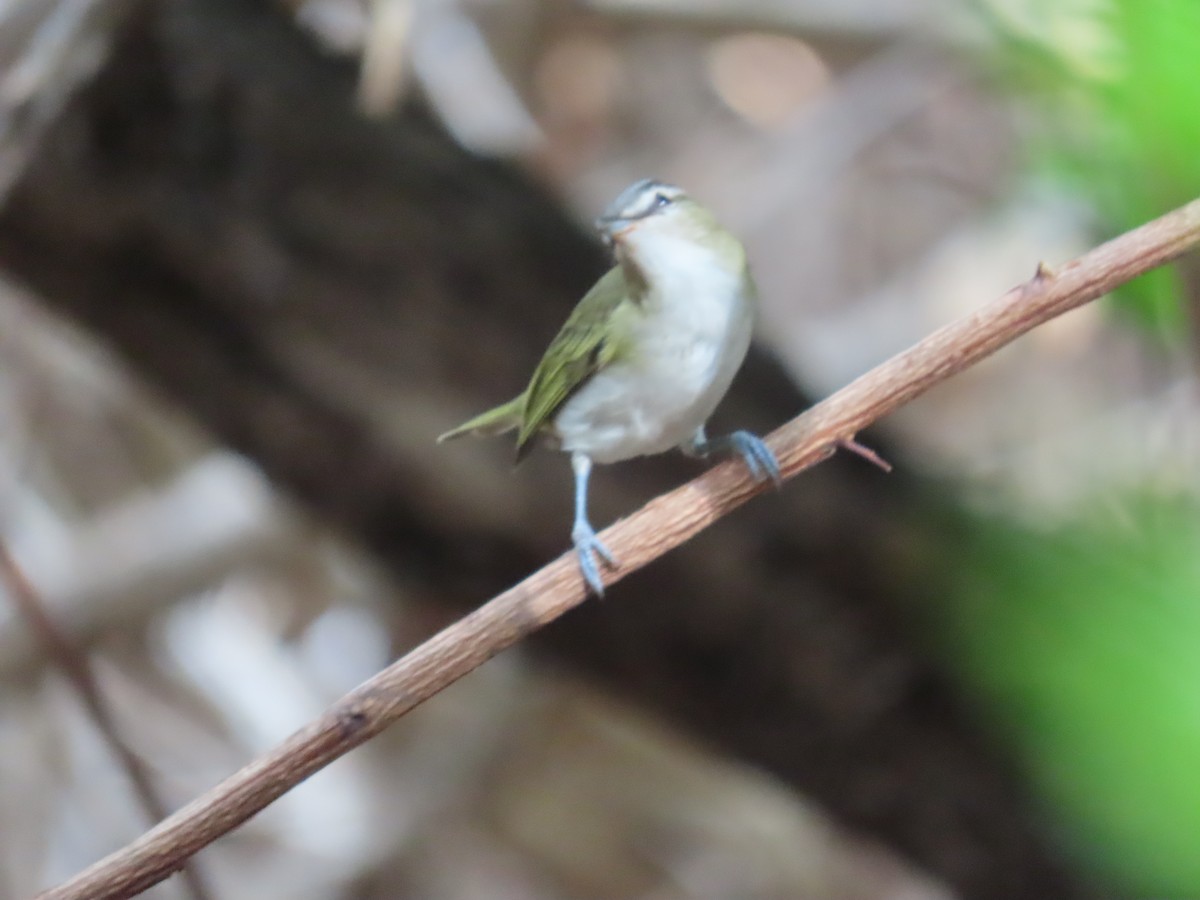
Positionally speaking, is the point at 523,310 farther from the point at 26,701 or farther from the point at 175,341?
the point at 26,701

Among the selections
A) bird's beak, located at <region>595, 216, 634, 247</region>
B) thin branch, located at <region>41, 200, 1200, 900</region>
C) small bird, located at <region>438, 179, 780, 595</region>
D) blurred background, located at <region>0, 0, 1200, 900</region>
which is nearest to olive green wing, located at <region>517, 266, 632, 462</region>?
small bird, located at <region>438, 179, 780, 595</region>

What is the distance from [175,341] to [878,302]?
2.27 m

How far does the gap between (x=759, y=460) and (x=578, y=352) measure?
20cm

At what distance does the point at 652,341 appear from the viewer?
94 centimetres

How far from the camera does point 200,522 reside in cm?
275

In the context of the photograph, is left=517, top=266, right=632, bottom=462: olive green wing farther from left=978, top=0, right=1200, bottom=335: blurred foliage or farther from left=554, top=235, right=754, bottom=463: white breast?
left=978, top=0, right=1200, bottom=335: blurred foliage

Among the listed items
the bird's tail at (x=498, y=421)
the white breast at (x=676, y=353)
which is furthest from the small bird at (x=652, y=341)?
the bird's tail at (x=498, y=421)

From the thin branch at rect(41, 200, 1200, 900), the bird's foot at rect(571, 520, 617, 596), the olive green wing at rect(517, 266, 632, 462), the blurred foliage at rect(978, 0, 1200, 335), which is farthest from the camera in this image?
the olive green wing at rect(517, 266, 632, 462)

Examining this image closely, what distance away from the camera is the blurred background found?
781 mm

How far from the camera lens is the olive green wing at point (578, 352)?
0.99 metres

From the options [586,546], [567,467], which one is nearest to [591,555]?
[586,546]

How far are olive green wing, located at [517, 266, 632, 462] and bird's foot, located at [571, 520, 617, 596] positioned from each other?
4.9 inches

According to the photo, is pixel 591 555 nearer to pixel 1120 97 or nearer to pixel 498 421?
pixel 498 421

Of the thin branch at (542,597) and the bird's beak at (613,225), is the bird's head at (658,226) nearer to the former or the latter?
the bird's beak at (613,225)
